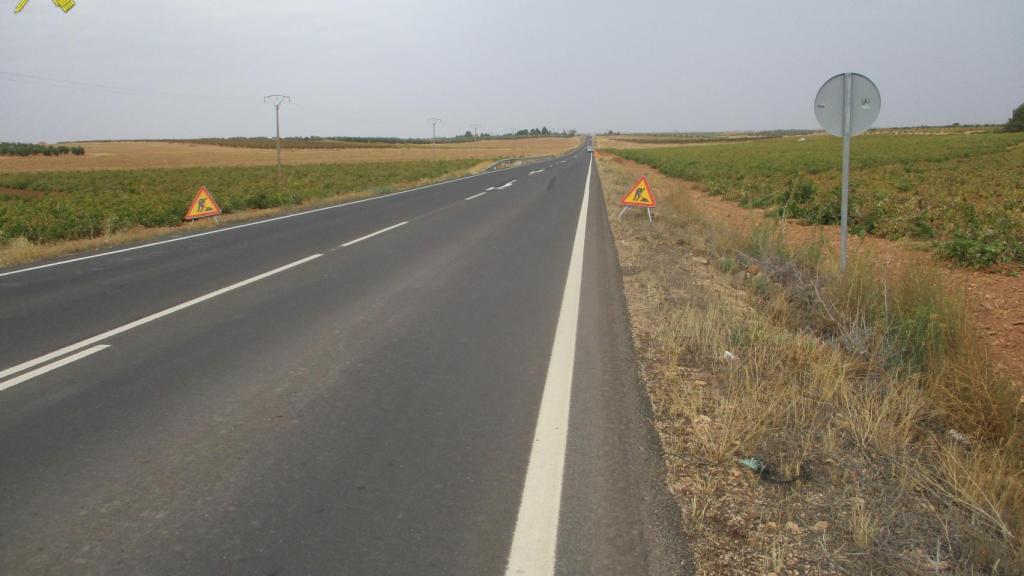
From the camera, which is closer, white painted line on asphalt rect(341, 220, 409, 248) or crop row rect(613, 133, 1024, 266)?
crop row rect(613, 133, 1024, 266)

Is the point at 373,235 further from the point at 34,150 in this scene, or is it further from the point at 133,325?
the point at 34,150

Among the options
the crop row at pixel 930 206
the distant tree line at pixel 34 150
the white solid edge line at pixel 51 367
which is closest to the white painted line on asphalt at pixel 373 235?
the white solid edge line at pixel 51 367

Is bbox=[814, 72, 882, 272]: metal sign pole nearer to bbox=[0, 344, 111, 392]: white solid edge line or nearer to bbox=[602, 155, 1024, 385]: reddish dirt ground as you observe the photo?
bbox=[602, 155, 1024, 385]: reddish dirt ground

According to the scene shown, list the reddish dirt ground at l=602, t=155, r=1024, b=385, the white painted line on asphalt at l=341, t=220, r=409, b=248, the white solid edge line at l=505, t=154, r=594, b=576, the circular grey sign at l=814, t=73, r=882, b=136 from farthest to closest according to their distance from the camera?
the white painted line on asphalt at l=341, t=220, r=409, b=248
the circular grey sign at l=814, t=73, r=882, b=136
the reddish dirt ground at l=602, t=155, r=1024, b=385
the white solid edge line at l=505, t=154, r=594, b=576

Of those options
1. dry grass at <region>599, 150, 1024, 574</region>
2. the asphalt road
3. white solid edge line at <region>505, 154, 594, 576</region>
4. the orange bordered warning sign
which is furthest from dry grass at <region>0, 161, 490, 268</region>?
dry grass at <region>599, 150, 1024, 574</region>

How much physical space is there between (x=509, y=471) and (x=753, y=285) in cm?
576

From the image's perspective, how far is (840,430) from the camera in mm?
4055

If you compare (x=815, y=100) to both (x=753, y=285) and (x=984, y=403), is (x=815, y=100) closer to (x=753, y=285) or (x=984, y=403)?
(x=753, y=285)

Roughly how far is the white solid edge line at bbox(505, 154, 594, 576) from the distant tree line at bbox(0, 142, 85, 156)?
110 metres

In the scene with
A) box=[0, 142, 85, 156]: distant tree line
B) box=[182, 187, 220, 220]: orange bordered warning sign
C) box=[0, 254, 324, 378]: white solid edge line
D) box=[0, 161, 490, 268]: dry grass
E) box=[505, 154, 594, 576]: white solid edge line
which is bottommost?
box=[505, 154, 594, 576]: white solid edge line

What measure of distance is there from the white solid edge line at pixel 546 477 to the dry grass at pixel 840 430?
1.94 feet

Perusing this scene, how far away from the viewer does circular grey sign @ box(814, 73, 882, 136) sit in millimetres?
7137

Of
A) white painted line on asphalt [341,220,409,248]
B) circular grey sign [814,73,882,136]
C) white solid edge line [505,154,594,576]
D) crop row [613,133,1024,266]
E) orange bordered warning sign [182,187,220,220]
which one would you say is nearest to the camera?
white solid edge line [505,154,594,576]

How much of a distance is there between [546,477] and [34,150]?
115 m
